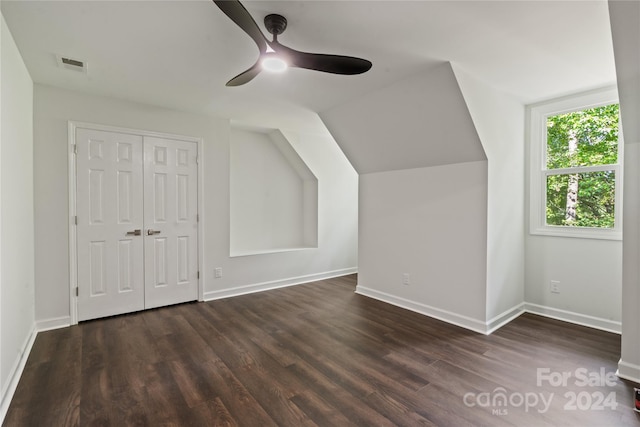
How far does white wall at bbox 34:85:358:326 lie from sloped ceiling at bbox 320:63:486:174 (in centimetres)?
141

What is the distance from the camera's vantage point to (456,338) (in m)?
2.91

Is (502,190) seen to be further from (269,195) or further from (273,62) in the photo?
(269,195)

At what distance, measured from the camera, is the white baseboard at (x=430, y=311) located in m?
3.10

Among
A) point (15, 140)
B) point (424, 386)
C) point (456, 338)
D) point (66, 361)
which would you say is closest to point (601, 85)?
point (456, 338)

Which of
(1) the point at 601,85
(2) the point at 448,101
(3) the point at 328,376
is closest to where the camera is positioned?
(3) the point at 328,376

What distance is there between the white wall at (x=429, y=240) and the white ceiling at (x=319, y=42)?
1092 mm

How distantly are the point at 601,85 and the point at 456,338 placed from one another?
9.43 feet

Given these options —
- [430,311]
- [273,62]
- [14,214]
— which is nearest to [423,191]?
[430,311]

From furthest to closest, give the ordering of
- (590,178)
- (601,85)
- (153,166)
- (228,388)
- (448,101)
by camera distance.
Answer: (153,166) → (590,178) → (601,85) → (448,101) → (228,388)

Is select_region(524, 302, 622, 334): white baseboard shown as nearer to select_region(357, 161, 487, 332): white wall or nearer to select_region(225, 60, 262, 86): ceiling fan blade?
select_region(357, 161, 487, 332): white wall

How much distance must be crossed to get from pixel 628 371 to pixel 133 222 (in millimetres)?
4728

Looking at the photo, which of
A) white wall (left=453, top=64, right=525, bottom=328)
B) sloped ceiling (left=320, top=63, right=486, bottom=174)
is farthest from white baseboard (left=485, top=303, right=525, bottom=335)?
sloped ceiling (left=320, top=63, right=486, bottom=174)

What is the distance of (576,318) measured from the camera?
10.8ft

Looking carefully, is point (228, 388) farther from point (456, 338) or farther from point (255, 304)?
point (456, 338)
